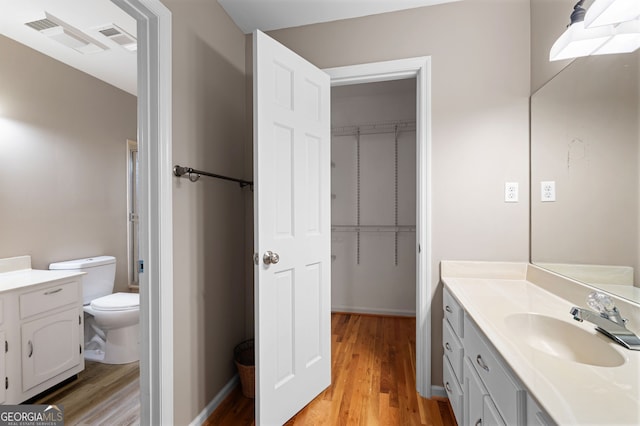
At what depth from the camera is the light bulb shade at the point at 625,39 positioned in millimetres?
951

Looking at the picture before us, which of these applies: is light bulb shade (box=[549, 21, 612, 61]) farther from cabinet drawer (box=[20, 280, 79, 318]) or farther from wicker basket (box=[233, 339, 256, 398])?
→ cabinet drawer (box=[20, 280, 79, 318])

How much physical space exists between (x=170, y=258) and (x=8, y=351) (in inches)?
50.9

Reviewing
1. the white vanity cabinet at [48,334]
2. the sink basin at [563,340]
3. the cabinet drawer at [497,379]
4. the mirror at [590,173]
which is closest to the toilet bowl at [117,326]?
the white vanity cabinet at [48,334]

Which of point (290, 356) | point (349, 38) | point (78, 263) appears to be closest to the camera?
point (290, 356)

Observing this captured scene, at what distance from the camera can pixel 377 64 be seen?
185 cm

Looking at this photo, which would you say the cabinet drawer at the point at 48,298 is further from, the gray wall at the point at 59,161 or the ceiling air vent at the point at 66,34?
the ceiling air vent at the point at 66,34

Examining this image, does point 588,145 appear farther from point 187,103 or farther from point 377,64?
point 187,103

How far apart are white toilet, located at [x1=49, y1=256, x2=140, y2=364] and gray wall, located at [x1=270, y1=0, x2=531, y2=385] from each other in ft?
7.50

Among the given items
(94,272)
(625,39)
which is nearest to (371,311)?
(94,272)

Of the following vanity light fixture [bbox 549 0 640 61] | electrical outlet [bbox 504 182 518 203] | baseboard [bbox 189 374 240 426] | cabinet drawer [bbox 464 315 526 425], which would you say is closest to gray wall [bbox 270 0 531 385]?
electrical outlet [bbox 504 182 518 203]

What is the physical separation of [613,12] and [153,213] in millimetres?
1901

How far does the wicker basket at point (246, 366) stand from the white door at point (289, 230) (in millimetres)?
312

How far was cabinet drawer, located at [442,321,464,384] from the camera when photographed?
1.35 m

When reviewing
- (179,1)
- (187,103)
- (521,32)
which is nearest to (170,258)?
(187,103)
